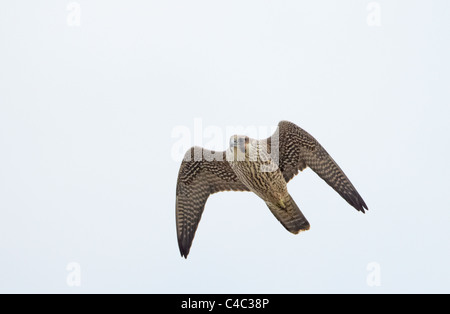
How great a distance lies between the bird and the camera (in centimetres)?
958

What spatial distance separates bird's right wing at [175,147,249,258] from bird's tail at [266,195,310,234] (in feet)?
3.09

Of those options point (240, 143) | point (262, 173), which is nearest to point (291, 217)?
point (262, 173)

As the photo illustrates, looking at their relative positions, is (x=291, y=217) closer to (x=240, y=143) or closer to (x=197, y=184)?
(x=240, y=143)

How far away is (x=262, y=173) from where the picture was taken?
9578 mm

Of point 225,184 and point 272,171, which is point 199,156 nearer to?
point 225,184

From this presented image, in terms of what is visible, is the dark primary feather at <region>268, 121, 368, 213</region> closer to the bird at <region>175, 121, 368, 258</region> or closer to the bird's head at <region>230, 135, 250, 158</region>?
the bird at <region>175, 121, 368, 258</region>

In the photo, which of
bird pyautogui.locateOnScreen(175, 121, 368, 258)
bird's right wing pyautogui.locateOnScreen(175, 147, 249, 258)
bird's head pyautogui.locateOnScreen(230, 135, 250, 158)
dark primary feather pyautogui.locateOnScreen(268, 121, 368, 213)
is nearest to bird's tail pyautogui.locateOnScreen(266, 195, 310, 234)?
bird pyautogui.locateOnScreen(175, 121, 368, 258)

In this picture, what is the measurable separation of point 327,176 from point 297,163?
618mm

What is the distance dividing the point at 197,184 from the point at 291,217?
6.03 feet

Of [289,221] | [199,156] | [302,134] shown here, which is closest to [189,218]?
[199,156]

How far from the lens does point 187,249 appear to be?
32.7 ft

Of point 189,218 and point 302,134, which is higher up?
point 302,134

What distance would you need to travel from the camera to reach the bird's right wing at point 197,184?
33.4 ft

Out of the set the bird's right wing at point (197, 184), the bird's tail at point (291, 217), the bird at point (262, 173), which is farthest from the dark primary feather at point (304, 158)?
the bird's right wing at point (197, 184)
